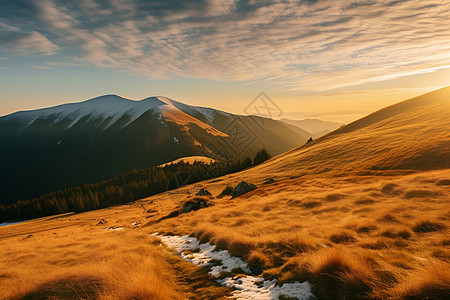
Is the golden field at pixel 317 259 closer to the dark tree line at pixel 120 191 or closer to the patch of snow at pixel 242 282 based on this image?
the patch of snow at pixel 242 282

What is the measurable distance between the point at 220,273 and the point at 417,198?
1602cm

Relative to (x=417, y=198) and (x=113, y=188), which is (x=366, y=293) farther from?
(x=113, y=188)

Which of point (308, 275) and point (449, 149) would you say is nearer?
point (308, 275)

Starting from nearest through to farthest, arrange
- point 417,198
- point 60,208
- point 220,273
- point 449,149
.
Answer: point 220,273, point 417,198, point 449,149, point 60,208

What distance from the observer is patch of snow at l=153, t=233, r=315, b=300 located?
6539 mm

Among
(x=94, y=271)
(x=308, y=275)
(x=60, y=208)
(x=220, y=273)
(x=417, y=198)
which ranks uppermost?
(x=94, y=271)

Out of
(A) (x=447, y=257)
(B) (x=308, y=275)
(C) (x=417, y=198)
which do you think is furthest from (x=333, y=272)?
(C) (x=417, y=198)

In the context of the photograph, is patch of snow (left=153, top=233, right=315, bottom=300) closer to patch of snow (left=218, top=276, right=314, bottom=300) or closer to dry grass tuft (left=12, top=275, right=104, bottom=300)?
patch of snow (left=218, top=276, right=314, bottom=300)

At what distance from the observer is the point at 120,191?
107 meters

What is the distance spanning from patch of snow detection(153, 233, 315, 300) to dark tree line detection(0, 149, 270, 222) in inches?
3894

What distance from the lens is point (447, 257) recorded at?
718cm

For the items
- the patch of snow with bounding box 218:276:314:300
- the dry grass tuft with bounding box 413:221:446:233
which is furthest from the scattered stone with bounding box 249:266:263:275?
the dry grass tuft with bounding box 413:221:446:233

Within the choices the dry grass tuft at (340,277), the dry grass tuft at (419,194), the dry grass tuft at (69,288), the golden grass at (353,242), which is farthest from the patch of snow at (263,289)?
the dry grass tuft at (419,194)

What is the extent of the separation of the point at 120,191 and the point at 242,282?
4477 inches
